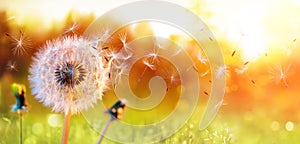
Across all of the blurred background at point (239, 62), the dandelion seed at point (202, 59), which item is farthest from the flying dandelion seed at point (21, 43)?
the dandelion seed at point (202, 59)

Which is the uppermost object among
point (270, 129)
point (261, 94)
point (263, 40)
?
point (263, 40)

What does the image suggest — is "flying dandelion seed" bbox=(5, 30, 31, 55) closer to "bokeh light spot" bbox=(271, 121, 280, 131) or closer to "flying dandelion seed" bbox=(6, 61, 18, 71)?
"flying dandelion seed" bbox=(6, 61, 18, 71)

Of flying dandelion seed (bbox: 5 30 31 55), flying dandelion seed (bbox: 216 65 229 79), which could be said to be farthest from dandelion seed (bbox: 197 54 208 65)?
flying dandelion seed (bbox: 5 30 31 55)

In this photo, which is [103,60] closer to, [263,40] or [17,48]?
[17,48]

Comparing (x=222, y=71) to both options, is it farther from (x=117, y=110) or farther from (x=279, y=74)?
(x=117, y=110)

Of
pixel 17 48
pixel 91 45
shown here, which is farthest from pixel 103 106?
pixel 17 48

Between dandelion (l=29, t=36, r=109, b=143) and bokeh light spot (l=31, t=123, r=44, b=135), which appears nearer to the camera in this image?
dandelion (l=29, t=36, r=109, b=143)

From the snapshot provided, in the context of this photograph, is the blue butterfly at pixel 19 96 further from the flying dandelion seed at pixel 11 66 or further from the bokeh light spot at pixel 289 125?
the bokeh light spot at pixel 289 125
